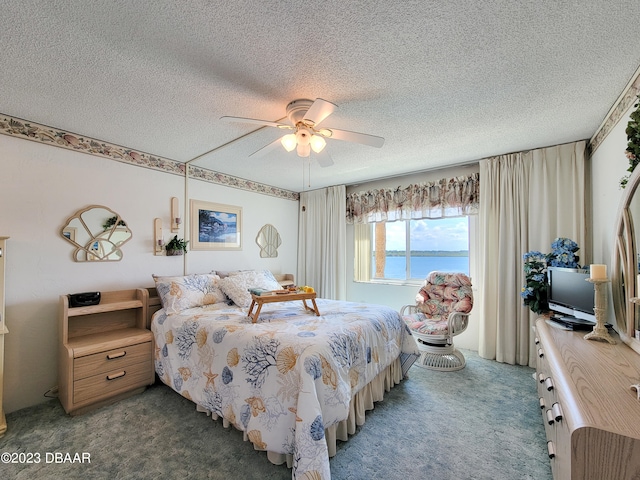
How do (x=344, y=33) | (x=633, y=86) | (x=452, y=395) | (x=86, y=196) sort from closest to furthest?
1. (x=344, y=33)
2. (x=633, y=86)
3. (x=452, y=395)
4. (x=86, y=196)

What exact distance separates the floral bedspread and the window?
1.56 meters

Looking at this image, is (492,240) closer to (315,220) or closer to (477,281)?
(477,281)

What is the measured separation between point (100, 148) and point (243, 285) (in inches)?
78.0

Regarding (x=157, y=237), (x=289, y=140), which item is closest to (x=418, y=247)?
(x=289, y=140)

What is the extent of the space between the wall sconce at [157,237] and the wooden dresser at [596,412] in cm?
355

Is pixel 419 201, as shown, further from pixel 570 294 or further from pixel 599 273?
pixel 599 273

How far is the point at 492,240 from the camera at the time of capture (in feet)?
10.6

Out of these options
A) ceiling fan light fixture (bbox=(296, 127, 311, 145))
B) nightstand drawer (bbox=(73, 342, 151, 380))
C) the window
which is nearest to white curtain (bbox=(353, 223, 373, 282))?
the window

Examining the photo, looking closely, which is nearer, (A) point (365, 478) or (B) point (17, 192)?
(A) point (365, 478)

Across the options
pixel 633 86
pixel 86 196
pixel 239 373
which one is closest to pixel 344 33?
pixel 633 86

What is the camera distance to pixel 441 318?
128 inches

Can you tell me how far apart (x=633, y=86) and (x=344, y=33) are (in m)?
1.93

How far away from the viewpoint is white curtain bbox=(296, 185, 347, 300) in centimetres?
455

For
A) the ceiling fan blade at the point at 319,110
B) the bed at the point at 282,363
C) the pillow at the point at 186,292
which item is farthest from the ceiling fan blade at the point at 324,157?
the pillow at the point at 186,292
